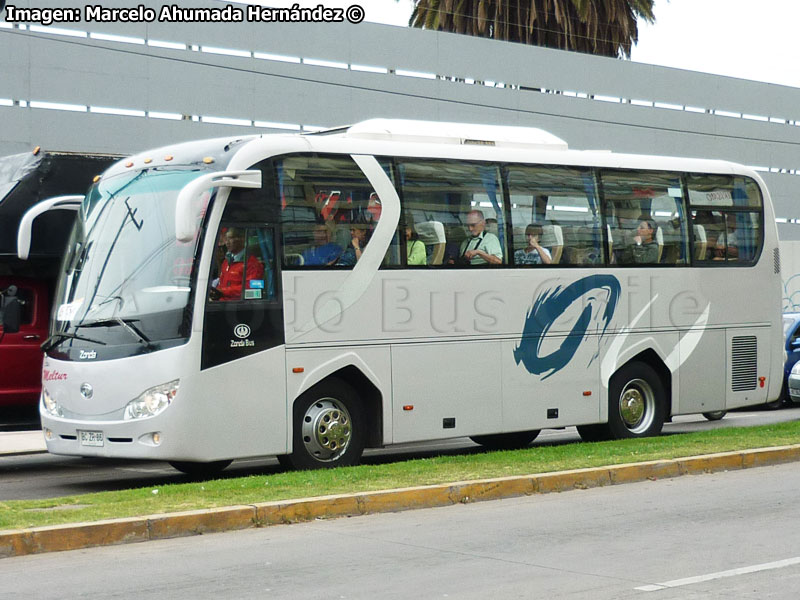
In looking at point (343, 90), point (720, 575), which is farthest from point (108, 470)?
point (343, 90)

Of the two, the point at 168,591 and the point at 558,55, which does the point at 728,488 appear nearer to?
the point at 168,591

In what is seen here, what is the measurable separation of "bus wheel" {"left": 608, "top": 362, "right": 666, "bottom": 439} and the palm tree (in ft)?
90.1

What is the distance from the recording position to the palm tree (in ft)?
135

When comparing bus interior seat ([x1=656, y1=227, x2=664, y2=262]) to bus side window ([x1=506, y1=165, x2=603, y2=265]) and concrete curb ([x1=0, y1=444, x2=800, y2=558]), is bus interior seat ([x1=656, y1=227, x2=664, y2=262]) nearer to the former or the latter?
bus side window ([x1=506, y1=165, x2=603, y2=265])

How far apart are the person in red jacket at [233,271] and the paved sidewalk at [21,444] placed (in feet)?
19.3

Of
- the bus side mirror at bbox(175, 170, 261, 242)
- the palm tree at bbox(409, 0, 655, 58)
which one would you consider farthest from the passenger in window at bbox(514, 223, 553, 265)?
the palm tree at bbox(409, 0, 655, 58)

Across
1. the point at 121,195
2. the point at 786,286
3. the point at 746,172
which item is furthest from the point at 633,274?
the point at 786,286

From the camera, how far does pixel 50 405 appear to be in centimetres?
1176

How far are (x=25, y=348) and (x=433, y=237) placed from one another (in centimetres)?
478

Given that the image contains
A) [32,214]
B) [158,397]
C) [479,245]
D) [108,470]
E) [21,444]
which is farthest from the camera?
[21,444]

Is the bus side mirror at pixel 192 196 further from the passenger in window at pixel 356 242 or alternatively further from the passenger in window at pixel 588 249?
the passenger in window at pixel 588 249

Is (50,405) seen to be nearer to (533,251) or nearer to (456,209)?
(456,209)

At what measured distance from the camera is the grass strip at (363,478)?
9055 mm

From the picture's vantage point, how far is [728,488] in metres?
10.8
